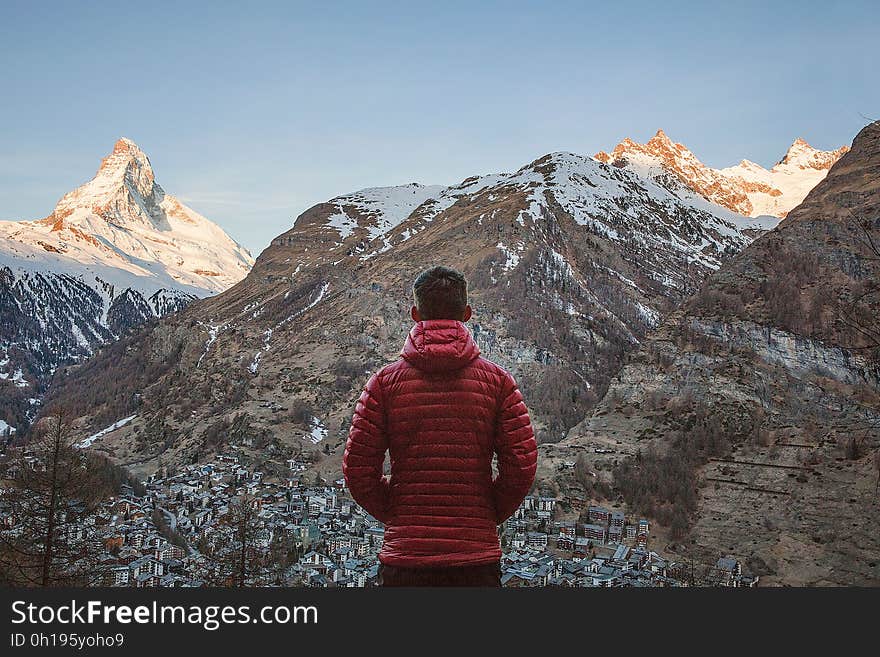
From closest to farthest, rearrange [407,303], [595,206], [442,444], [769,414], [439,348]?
[439,348], [442,444], [769,414], [407,303], [595,206]

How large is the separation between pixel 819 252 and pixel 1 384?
6439 inches

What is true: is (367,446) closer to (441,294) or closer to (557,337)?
(441,294)

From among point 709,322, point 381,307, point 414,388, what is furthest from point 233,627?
point 381,307

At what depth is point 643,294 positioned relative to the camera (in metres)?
93.9

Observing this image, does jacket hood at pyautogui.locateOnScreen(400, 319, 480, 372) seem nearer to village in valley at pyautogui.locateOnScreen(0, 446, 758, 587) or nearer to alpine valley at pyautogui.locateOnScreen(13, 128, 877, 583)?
village in valley at pyautogui.locateOnScreen(0, 446, 758, 587)

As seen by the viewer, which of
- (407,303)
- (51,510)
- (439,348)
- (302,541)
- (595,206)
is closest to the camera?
(439,348)

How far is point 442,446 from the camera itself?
213 inches

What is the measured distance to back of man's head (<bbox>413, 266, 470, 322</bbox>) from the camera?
546 centimetres

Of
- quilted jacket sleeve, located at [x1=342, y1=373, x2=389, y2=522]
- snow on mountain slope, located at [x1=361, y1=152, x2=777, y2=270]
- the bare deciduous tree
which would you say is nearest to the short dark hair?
quilted jacket sleeve, located at [x1=342, y1=373, x2=389, y2=522]

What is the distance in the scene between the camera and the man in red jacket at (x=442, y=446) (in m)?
5.35

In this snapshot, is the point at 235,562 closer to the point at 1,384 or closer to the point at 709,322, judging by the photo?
the point at 709,322

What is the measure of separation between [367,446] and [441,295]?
1.20 meters

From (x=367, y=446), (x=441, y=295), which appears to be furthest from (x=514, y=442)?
(x=441, y=295)

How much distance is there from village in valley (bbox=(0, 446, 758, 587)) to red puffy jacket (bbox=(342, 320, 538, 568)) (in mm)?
15408
